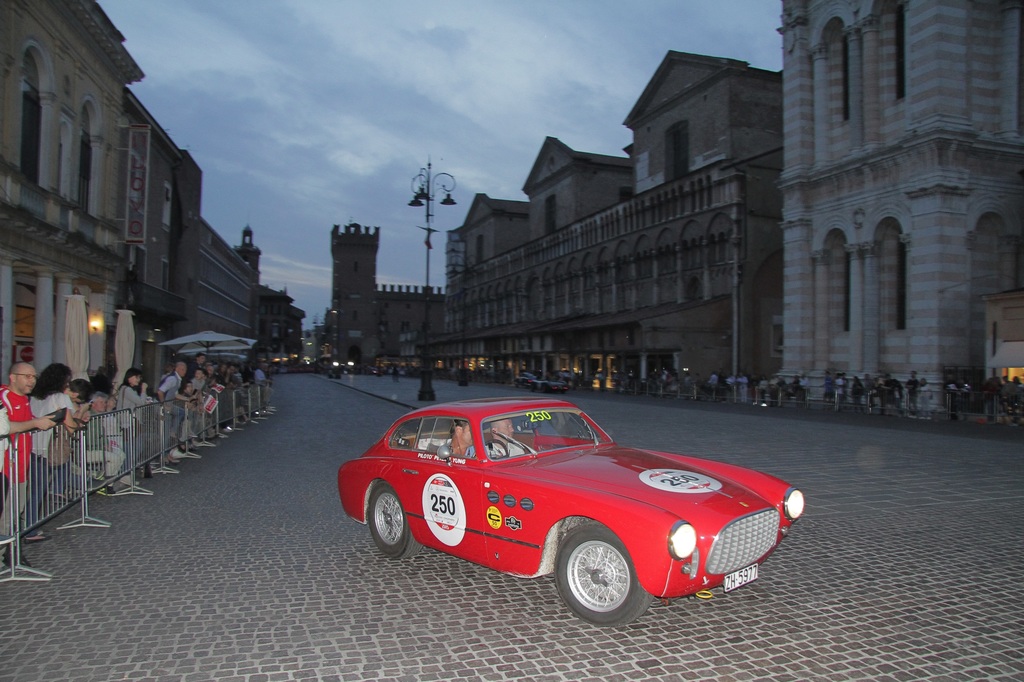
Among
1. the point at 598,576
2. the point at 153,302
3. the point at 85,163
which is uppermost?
the point at 85,163

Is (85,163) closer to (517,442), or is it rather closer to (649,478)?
(517,442)

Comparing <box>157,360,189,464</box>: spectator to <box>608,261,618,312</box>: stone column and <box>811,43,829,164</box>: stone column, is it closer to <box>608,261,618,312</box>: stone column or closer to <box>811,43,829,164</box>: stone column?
<box>811,43,829,164</box>: stone column

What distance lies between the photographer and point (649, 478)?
4961mm

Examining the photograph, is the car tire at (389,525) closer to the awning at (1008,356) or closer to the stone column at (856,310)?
the awning at (1008,356)

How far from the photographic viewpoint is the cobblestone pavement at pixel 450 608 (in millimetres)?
4023

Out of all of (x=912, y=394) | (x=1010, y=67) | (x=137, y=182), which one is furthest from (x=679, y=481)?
(x=1010, y=67)

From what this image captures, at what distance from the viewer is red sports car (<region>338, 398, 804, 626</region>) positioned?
435cm

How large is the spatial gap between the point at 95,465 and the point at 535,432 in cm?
574

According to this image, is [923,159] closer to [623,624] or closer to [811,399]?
[811,399]

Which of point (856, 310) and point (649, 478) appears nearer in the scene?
point (649, 478)

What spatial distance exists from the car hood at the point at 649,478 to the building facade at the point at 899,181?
23.4 meters

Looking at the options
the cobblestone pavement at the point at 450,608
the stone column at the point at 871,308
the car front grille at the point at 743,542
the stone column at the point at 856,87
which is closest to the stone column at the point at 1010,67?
the stone column at the point at 856,87

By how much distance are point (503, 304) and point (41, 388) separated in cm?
6419

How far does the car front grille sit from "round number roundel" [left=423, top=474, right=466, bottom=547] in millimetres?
1972
